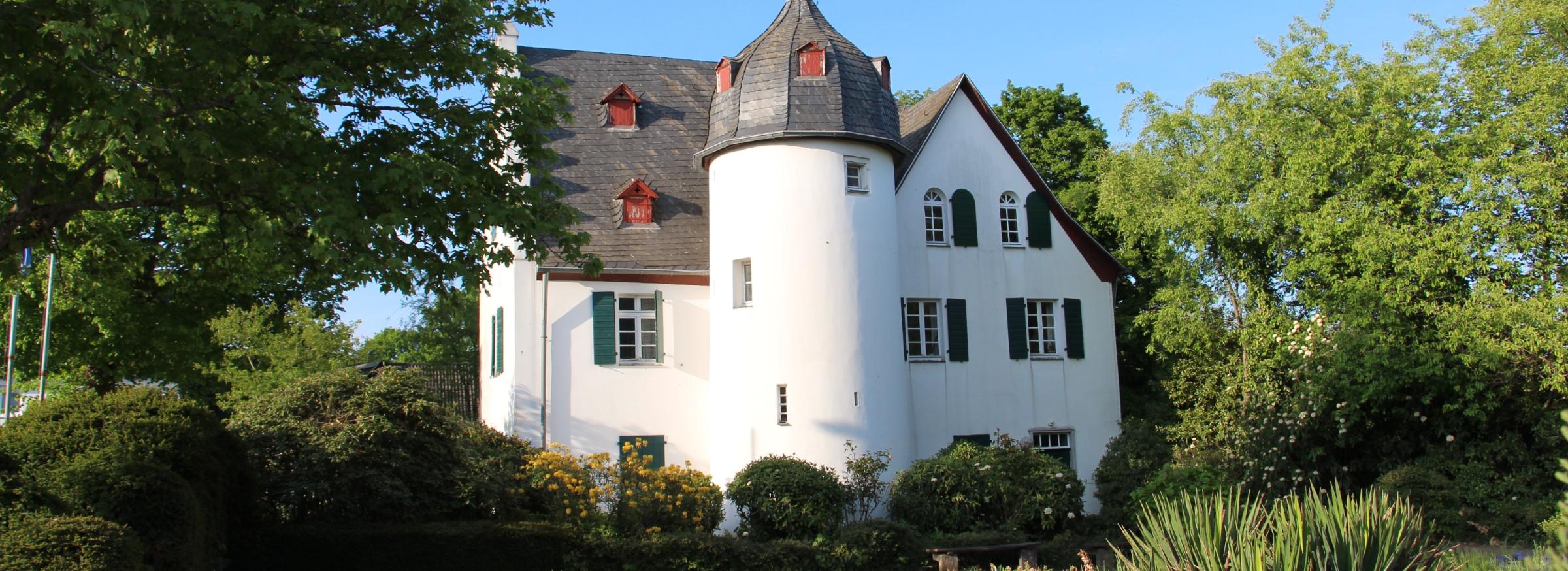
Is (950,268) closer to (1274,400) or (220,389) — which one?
(1274,400)

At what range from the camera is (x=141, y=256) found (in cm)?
1360

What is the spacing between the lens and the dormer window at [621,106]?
2305 centimetres

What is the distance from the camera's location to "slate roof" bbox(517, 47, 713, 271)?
20797mm

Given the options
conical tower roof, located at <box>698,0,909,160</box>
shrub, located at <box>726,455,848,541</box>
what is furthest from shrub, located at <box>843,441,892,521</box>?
conical tower roof, located at <box>698,0,909,160</box>

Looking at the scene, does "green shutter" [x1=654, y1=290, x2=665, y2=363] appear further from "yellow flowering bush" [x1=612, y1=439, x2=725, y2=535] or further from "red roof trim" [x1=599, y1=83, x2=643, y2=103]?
"red roof trim" [x1=599, y1=83, x2=643, y2=103]

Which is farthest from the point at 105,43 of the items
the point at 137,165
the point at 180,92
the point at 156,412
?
the point at 156,412

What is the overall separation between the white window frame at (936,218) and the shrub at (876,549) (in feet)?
25.7

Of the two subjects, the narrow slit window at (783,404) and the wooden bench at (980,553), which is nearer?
the wooden bench at (980,553)

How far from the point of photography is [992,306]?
22.0m

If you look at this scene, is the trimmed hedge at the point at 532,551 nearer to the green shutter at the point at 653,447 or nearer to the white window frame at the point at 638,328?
the green shutter at the point at 653,447

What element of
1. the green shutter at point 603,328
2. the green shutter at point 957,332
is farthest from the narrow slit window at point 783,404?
the green shutter at point 957,332

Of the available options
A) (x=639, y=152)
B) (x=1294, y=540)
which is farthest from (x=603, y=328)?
(x=1294, y=540)

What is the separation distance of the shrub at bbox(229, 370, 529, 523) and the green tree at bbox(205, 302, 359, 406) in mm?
10710

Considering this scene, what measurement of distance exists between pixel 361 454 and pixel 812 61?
390 inches
